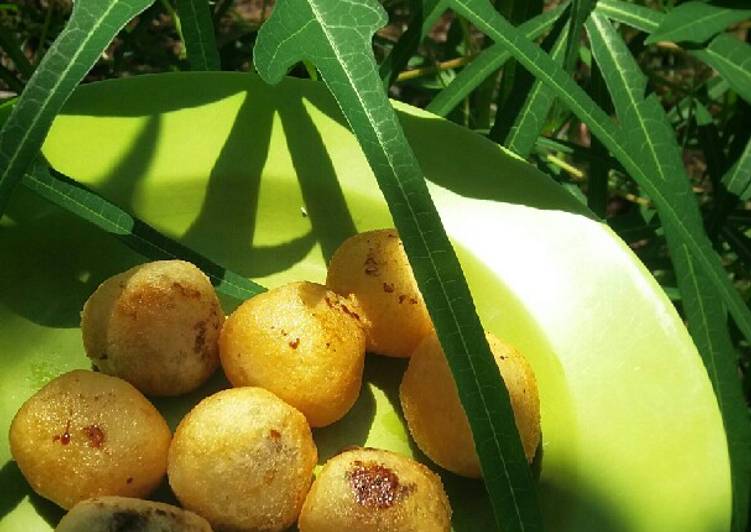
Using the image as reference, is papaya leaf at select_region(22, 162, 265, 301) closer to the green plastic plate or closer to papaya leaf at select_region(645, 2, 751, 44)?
the green plastic plate

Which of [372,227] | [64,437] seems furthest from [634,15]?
[64,437]

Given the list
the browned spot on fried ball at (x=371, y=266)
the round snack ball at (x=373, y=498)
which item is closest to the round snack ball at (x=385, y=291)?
the browned spot on fried ball at (x=371, y=266)

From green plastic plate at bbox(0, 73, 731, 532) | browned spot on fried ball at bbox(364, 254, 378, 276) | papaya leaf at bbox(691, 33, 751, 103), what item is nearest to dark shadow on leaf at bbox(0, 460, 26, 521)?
green plastic plate at bbox(0, 73, 731, 532)

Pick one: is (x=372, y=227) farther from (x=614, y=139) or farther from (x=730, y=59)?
(x=730, y=59)

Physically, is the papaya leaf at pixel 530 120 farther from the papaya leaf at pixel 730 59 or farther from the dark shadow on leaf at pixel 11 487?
the dark shadow on leaf at pixel 11 487

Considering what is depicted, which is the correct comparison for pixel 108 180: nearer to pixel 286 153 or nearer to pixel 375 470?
pixel 286 153
